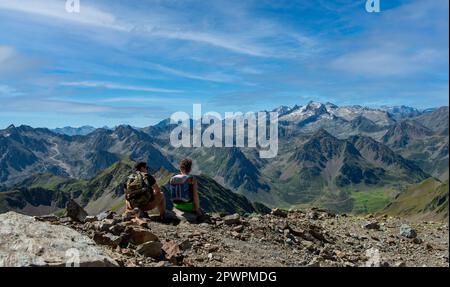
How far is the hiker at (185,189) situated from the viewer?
70.1 feet

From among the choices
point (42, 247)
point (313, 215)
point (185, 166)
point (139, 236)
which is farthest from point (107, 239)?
point (313, 215)

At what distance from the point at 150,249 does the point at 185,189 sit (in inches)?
244

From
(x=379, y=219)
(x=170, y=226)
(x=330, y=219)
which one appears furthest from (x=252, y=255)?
(x=379, y=219)

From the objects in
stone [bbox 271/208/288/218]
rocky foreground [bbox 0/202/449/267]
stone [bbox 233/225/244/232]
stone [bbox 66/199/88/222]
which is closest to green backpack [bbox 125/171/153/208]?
rocky foreground [bbox 0/202/449/267]

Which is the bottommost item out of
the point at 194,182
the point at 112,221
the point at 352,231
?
the point at 352,231

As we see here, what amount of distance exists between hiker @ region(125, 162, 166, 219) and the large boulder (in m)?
Result: 7.12

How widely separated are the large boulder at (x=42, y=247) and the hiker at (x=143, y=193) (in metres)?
7.12

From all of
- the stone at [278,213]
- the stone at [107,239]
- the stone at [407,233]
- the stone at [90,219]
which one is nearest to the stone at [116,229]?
the stone at [107,239]

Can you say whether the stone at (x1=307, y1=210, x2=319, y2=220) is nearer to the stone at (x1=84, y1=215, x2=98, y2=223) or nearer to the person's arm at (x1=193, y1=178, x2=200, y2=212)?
the person's arm at (x1=193, y1=178, x2=200, y2=212)

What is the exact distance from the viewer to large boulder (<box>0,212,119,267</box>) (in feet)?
37.7
